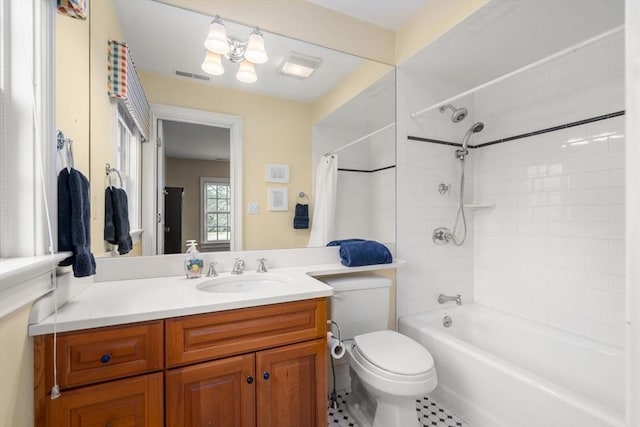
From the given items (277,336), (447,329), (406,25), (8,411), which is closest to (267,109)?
(406,25)

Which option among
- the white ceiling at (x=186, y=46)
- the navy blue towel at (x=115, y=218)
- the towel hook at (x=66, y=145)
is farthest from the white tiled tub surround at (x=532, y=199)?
the towel hook at (x=66, y=145)

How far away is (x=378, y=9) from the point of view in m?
1.85

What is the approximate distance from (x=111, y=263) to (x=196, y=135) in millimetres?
786

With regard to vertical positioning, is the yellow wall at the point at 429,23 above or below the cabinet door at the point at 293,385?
above

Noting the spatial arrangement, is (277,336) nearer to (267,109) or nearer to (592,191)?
(267,109)

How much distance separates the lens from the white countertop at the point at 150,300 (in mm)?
894

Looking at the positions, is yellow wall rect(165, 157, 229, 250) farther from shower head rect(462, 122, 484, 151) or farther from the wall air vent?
shower head rect(462, 122, 484, 151)

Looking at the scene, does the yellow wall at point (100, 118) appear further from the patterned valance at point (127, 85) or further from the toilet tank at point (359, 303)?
the toilet tank at point (359, 303)

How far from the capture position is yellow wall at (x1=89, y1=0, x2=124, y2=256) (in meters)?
1.25

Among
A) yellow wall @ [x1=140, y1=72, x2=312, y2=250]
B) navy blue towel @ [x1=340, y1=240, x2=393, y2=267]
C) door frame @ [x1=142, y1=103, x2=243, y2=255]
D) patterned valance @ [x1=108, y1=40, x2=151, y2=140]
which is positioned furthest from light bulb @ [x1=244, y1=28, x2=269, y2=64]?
navy blue towel @ [x1=340, y1=240, x2=393, y2=267]

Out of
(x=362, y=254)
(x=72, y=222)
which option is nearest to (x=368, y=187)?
(x=362, y=254)

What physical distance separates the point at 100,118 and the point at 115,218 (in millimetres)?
469

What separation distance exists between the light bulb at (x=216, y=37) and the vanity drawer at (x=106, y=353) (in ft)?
4.60

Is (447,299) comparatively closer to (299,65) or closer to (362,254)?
(362,254)
